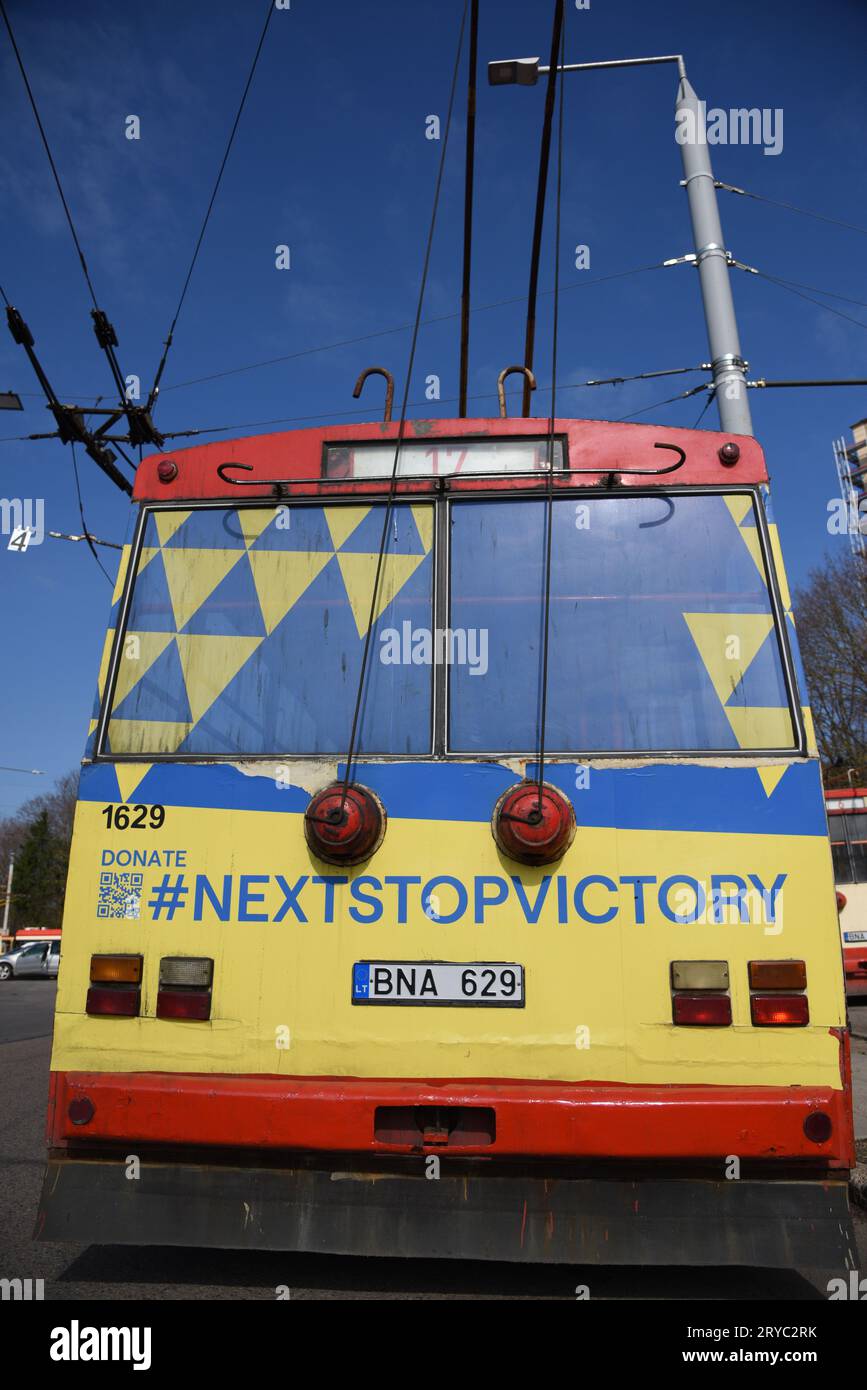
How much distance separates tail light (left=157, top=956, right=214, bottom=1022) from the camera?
3293mm

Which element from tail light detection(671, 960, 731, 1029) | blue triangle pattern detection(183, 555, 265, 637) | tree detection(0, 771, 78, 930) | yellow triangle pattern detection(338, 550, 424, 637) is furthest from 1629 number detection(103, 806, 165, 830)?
tree detection(0, 771, 78, 930)

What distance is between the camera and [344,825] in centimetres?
330

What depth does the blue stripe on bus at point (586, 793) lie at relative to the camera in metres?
3.29

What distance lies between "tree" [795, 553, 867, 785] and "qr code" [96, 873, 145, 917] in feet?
100

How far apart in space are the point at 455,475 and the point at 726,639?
48.3 inches

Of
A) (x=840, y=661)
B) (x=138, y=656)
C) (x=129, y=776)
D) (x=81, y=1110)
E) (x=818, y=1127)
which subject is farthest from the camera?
(x=840, y=661)

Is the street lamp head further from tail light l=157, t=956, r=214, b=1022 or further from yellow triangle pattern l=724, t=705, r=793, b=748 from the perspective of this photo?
tail light l=157, t=956, r=214, b=1022

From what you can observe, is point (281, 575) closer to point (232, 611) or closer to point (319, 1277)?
point (232, 611)

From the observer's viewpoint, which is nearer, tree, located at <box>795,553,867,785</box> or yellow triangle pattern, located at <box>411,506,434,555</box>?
yellow triangle pattern, located at <box>411,506,434,555</box>

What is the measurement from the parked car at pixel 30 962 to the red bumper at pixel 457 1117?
34.6 m

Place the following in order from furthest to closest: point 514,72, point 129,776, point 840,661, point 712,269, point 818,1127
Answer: point 840,661 → point 712,269 → point 514,72 → point 129,776 → point 818,1127

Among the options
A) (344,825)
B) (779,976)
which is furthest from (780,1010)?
(344,825)

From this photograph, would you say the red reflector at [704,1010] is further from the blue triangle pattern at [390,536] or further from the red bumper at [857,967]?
the red bumper at [857,967]
